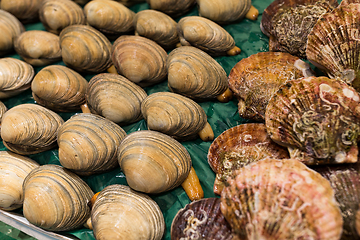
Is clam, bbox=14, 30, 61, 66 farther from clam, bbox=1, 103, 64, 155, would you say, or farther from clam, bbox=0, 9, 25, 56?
clam, bbox=1, 103, 64, 155

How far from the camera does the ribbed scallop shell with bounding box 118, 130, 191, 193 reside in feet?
3.75

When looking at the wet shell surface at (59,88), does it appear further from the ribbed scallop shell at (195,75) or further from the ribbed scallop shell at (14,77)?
the ribbed scallop shell at (195,75)

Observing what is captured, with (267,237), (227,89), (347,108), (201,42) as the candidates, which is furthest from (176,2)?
(267,237)

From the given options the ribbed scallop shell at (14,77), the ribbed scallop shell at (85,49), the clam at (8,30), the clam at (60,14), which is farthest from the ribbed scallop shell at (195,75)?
the clam at (8,30)

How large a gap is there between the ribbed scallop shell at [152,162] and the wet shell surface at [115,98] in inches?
8.5

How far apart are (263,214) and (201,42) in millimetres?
987

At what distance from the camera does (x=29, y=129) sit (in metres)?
1.38

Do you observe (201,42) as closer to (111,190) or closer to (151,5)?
(151,5)

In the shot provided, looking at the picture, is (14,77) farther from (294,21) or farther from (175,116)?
(294,21)

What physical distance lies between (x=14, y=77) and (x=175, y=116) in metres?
1.10

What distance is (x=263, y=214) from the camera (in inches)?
33.9

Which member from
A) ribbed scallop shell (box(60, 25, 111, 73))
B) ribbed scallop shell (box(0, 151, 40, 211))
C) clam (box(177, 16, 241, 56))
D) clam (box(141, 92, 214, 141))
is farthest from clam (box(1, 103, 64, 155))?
clam (box(177, 16, 241, 56))

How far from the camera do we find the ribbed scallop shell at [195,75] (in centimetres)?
137

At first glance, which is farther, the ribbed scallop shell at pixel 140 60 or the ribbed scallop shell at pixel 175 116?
the ribbed scallop shell at pixel 140 60
